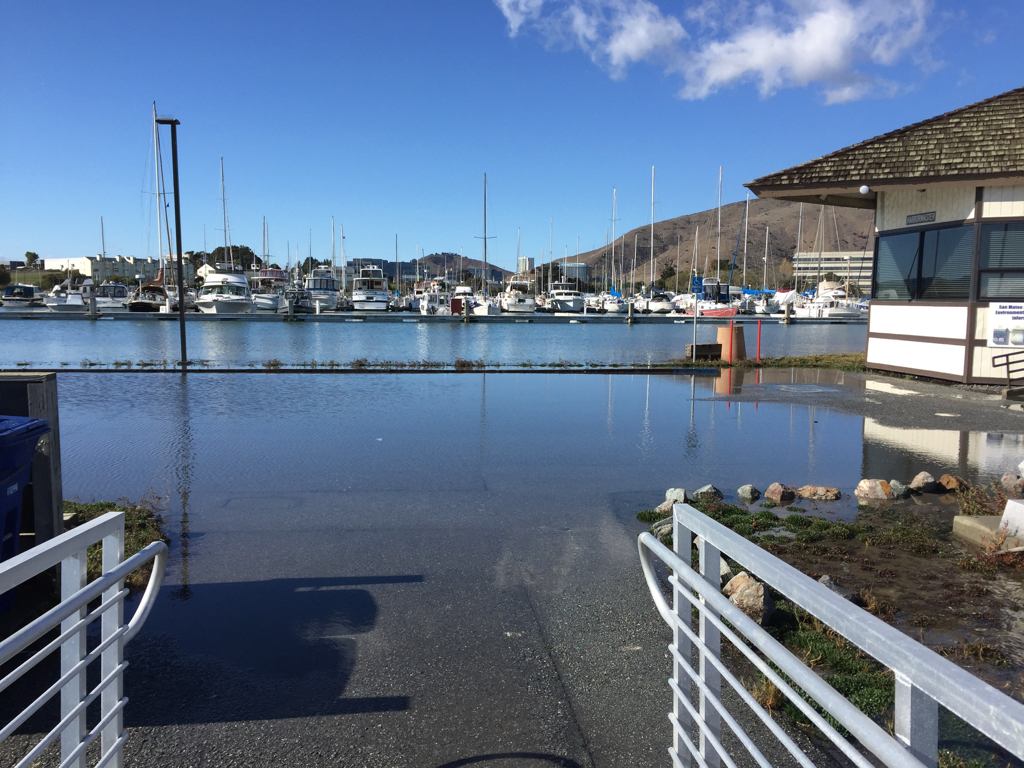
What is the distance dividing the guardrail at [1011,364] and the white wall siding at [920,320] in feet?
2.45

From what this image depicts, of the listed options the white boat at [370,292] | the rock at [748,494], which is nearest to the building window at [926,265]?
the rock at [748,494]

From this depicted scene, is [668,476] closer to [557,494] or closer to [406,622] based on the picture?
[557,494]

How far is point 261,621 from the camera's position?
15.7 ft

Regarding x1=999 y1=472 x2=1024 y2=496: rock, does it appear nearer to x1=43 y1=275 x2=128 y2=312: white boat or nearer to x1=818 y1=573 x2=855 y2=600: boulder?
x1=818 y1=573 x2=855 y2=600: boulder

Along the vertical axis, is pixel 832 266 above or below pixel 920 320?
above

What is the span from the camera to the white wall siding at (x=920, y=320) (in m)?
15.9

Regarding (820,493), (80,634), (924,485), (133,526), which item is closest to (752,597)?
(820,493)

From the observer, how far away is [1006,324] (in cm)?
1512

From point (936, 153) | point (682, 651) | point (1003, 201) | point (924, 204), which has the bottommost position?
point (682, 651)

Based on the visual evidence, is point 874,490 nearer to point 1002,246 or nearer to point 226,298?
point 1002,246

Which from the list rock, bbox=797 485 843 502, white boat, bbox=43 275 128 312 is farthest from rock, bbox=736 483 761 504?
white boat, bbox=43 275 128 312

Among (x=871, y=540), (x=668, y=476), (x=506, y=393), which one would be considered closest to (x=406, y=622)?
(x=871, y=540)

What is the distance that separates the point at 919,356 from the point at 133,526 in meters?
16.2

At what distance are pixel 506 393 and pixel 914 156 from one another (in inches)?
377
